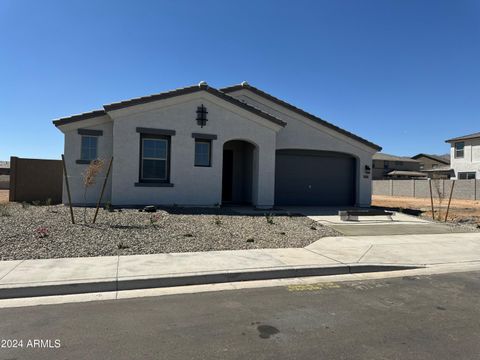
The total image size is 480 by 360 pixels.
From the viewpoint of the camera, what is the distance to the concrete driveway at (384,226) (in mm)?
13164

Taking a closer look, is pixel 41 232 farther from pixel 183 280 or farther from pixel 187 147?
pixel 187 147

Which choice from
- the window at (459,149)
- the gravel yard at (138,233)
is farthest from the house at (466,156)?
the gravel yard at (138,233)

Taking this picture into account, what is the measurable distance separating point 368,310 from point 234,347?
7.58ft

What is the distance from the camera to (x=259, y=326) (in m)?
5.06

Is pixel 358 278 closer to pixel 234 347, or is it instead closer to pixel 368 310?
pixel 368 310

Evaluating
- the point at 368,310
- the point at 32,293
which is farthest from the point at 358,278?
the point at 32,293

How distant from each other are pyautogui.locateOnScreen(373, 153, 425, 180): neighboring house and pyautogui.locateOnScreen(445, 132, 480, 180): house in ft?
76.4

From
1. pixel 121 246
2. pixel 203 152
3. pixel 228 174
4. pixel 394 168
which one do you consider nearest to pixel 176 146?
pixel 203 152

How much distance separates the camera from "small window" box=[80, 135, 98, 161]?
16195 millimetres

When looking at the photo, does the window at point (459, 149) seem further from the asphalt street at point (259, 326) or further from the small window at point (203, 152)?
the asphalt street at point (259, 326)

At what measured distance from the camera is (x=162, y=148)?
1644cm

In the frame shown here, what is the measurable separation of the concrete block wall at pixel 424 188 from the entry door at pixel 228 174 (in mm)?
17643

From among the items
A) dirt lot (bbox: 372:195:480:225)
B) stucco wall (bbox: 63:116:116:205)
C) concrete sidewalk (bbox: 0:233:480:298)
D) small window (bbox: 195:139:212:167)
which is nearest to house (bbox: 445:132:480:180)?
dirt lot (bbox: 372:195:480:225)

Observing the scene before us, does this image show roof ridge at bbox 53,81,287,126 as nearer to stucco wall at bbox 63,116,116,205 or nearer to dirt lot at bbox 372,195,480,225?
stucco wall at bbox 63,116,116,205
